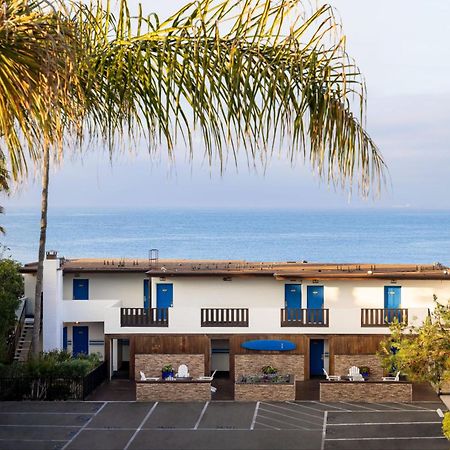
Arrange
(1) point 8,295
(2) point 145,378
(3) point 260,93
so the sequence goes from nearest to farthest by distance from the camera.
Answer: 1. (3) point 260,93
2. (2) point 145,378
3. (1) point 8,295

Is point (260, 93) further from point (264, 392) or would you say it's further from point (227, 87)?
point (264, 392)

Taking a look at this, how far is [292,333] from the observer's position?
32781 mm

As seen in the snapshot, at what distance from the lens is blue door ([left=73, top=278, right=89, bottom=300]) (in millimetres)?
36562

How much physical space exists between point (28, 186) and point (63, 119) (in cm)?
37

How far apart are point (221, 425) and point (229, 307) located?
9791 millimetres

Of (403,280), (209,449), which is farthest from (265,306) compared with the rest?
(209,449)

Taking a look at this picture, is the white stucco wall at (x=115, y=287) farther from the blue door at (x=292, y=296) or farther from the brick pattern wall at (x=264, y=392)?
the brick pattern wall at (x=264, y=392)

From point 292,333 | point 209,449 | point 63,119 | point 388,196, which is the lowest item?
point 209,449

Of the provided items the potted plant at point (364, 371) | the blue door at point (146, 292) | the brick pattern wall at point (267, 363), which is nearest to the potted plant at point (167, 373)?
the brick pattern wall at point (267, 363)

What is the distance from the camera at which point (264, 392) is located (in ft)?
96.0

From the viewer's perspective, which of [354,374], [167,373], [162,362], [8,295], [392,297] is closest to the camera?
[354,374]

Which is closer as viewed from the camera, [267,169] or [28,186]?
[267,169]

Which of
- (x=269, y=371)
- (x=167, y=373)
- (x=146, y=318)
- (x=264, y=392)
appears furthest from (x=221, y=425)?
(x=146, y=318)

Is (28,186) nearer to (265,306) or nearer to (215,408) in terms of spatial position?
(215,408)
